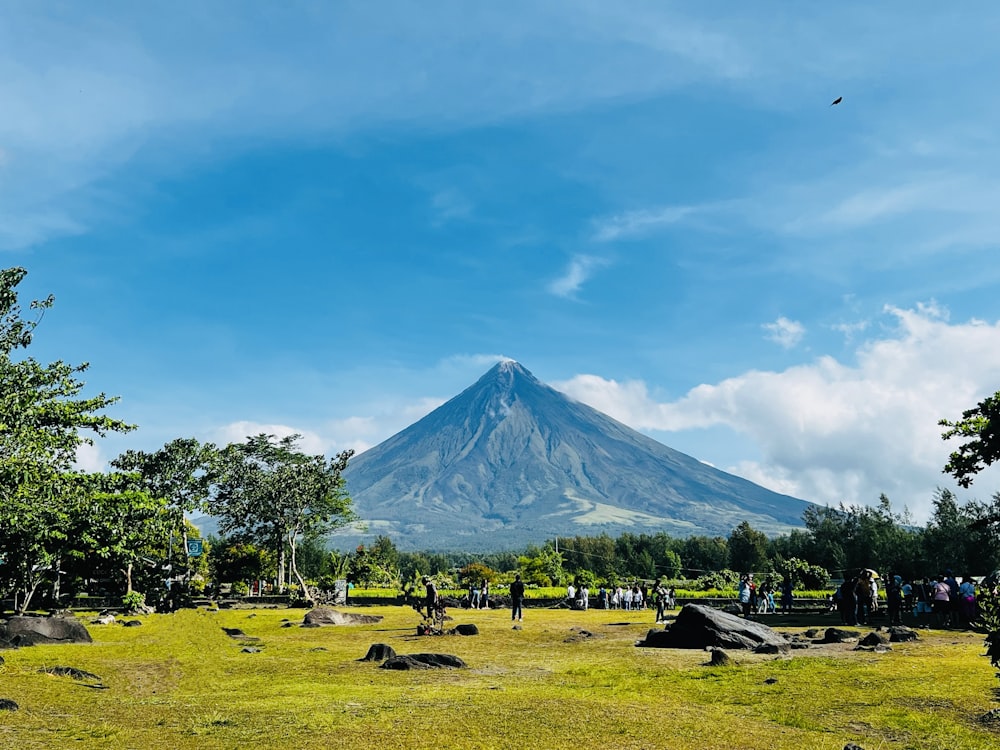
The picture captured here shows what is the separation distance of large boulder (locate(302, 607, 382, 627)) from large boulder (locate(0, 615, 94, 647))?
28.9ft

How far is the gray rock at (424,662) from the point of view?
50.8 feet

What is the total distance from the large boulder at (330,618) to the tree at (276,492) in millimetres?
28794

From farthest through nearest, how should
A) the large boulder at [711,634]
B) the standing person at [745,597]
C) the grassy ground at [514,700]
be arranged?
the standing person at [745,597] → the large boulder at [711,634] → the grassy ground at [514,700]

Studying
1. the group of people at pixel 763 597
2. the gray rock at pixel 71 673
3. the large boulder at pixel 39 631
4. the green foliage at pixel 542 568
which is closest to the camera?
the gray rock at pixel 71 673


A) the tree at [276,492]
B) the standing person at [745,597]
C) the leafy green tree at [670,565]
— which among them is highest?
the tree at [276,492]

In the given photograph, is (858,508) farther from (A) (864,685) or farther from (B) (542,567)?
(A) (864,685)

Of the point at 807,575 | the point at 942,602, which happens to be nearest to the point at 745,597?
the point at 942,602

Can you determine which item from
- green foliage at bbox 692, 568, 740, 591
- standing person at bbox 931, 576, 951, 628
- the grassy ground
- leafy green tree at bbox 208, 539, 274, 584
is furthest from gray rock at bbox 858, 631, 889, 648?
leafy green tree at bbox 208, 539, 274, 584

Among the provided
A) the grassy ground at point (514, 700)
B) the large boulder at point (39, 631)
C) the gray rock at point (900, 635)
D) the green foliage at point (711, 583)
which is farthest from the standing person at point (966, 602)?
the green foliage at point (711, 583)

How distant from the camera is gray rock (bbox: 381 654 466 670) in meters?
15.5

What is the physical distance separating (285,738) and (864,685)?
911cm

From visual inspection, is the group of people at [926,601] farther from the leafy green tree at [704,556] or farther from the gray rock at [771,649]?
the leafy green tree at [704,556]

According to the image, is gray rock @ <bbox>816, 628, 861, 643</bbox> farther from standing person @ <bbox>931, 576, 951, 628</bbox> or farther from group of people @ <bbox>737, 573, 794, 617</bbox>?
group of people @ <bbox>737, 573, 794, 617</bbox>

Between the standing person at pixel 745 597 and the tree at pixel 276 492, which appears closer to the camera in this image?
the standing person at pixel 745 597
